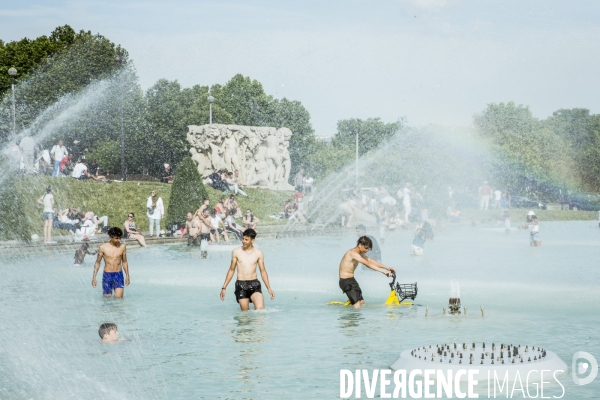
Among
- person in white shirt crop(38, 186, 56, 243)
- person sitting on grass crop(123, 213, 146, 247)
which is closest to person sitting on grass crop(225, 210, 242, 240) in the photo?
Answer: person sitting on grass crop(123, 213, 146, 247)

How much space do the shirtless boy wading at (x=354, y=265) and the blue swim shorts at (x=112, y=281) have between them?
392 centimetres

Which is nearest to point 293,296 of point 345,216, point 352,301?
point 352,301

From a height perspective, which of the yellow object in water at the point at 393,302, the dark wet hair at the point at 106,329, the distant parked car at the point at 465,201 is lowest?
the dark wet hair at the point at 106,329

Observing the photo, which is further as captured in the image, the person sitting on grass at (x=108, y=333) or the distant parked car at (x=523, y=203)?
the distant parked car at (x=523, y=203)

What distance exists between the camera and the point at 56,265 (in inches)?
846

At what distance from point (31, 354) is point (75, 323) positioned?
7.59 feet

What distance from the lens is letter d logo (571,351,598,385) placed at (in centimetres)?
964

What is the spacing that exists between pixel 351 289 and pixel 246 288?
1768mm

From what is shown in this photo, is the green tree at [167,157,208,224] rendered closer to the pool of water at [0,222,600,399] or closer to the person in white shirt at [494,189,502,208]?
the pool of water at [0,222,600,399]

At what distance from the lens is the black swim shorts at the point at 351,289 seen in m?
14.6

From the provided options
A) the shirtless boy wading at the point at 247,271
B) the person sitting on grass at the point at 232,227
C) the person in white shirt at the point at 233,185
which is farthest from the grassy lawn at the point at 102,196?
the shirtless boy wading at the point at 247,271

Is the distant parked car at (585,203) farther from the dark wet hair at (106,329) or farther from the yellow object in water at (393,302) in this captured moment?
the dark wet hair at (106,329)

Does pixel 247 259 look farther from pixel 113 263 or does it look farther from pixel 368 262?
pixel 113 263

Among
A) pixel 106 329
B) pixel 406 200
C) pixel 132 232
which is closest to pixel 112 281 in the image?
pixel 106 329
